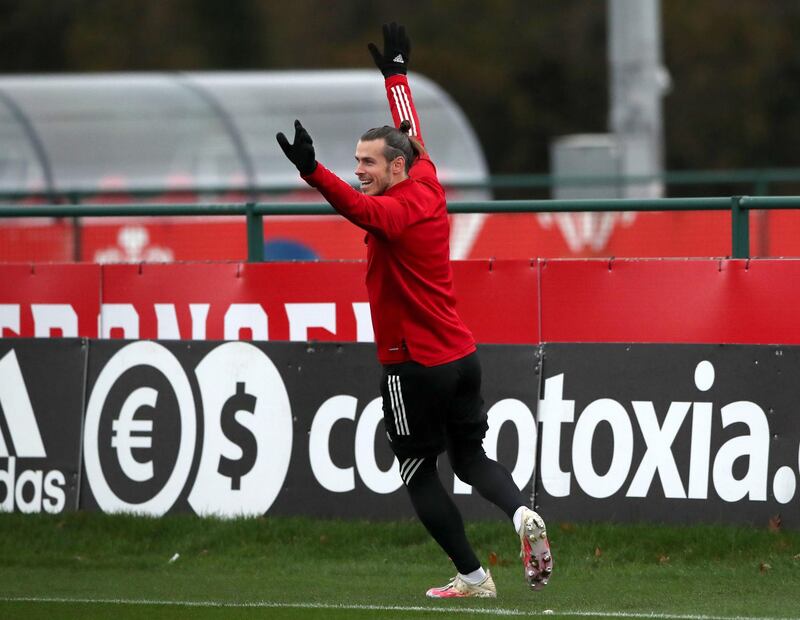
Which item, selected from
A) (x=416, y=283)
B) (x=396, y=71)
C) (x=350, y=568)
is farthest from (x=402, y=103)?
(x=350, y=568)

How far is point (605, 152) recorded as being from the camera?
67.8 ft

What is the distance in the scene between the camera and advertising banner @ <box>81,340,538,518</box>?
866cm

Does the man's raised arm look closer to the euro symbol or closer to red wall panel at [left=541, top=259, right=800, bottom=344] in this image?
red wall panel at [left=541, top=259, right=800, bottom=344]

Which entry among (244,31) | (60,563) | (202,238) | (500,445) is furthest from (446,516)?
(244,31)

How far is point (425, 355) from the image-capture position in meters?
6.85

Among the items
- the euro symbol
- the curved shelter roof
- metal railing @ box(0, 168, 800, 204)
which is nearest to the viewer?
the euro symbol

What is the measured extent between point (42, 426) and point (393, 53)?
327 cm

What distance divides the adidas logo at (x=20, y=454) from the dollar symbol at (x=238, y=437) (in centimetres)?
100

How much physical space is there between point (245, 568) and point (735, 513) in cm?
240

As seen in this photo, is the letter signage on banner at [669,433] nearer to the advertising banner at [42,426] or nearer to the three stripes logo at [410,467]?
the three stripes logo at [410,467]

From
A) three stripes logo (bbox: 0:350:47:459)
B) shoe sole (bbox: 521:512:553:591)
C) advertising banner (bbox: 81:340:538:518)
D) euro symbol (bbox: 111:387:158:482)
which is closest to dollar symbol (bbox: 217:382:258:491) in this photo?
advertising banner (bbox: 81:340:538:518)

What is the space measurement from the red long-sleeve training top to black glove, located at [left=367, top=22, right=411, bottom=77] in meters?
0.73

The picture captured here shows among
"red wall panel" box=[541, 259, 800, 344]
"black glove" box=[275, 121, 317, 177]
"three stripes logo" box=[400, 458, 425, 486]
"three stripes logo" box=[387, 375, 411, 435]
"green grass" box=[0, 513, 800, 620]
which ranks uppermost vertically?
"black glove" box=[275, 121, 317, 177]

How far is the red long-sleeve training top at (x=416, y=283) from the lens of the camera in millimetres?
6723
